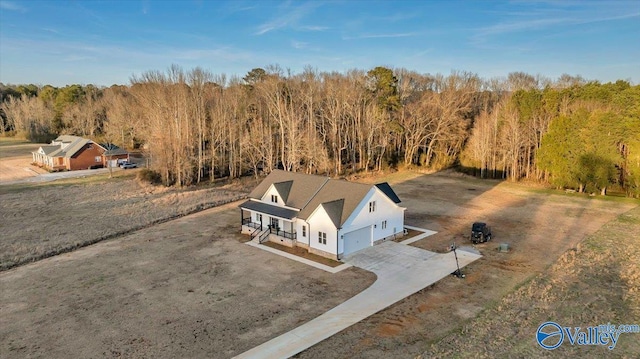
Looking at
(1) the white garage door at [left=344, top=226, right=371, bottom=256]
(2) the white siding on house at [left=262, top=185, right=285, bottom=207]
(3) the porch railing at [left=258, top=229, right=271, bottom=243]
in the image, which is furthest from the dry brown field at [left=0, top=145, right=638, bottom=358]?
(2) the white siding on house at [left=262, top=185, right=285, bottom=207]

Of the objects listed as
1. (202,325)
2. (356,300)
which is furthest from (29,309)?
(356,300)

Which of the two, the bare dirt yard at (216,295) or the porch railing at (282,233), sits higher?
the porch railing at (282,233)

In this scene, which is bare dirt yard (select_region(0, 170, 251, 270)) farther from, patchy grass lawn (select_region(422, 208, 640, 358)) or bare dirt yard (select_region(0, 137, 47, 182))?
patchy grass lawn (select_region(422, 208, 640, 358))

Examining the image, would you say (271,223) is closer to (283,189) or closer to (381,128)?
(283,189)

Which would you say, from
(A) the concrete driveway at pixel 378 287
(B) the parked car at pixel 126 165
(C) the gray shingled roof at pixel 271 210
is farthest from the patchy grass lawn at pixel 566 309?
(B) the parked car at pixel 126 165

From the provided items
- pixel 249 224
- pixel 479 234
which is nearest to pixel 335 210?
pixel 249 224

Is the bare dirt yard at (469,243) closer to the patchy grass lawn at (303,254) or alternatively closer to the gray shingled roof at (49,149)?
the patchy grass lawn at (303,254)
